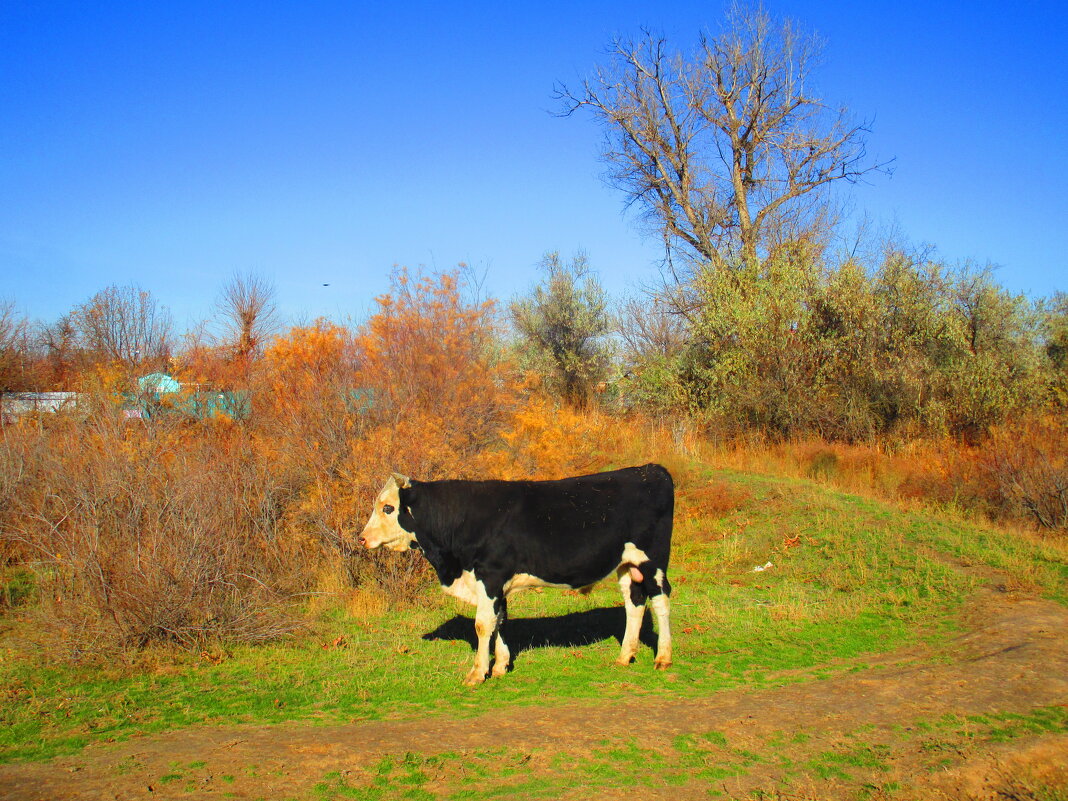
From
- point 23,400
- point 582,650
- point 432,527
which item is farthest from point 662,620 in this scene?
point 23,400

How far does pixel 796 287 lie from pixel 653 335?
7751 mm

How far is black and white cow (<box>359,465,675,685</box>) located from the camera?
8.70 m

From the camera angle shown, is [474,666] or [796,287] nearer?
[474,666]

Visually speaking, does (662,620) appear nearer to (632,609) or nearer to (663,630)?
(663,630)

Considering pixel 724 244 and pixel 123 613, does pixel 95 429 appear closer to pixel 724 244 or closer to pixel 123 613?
pixel 123 613

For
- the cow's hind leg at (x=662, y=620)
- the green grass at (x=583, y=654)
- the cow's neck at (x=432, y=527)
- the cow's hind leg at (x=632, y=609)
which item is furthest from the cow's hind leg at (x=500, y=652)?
the cow's hind leg at (x=662, y=620)

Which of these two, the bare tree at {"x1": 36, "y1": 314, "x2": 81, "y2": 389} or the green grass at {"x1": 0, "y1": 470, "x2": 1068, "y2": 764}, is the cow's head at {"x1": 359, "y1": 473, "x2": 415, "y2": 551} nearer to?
the green grass at {"x1": 0, "y1": 470, "x2": 1068, "y2": 764}

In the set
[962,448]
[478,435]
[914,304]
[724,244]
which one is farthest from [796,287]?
[478,435]

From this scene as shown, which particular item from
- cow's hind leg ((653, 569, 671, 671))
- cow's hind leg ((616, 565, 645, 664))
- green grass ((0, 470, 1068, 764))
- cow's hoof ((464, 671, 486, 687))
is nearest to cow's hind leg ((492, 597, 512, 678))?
green grass ((0, 470, 1068, 764))

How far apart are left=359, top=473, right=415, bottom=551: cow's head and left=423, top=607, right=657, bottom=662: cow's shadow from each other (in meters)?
1.94

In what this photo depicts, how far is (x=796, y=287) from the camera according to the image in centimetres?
2652

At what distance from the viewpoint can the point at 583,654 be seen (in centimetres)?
975

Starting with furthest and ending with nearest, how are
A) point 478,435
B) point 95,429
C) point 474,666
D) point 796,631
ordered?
1. point 478,435
2. point 95,429
3. point 796,631
4. point 474,666

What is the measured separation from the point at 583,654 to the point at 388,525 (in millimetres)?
2837
